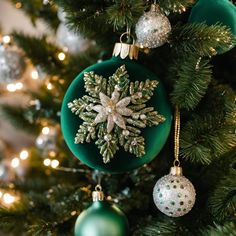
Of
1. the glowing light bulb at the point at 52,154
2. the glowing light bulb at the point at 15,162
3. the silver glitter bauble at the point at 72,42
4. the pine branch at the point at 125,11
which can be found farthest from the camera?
the glowing light bulb at the point at 15,162

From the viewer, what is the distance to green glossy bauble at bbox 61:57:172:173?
60 centimetres

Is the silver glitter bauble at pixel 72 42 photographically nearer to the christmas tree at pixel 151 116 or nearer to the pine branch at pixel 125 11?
the christmas tree at pixel 151 116

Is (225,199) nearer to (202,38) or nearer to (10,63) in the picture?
(202,38)

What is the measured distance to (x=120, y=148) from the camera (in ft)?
1.95

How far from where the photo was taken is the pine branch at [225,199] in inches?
23.6

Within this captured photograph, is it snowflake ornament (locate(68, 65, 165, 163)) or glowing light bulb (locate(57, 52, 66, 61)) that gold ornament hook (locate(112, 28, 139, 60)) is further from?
glowing light bulb (locate(57, 52, 66, 61))

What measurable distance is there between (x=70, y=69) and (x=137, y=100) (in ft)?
1.00

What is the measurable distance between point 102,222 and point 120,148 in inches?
4.6

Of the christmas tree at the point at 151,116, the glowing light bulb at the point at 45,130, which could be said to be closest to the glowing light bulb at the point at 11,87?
the glowing light bulb at the point at 45,130

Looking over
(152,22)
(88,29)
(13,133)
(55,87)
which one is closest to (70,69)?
(55,87)

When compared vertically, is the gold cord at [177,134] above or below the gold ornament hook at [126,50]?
below

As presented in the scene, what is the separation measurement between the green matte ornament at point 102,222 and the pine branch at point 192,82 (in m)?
0.19

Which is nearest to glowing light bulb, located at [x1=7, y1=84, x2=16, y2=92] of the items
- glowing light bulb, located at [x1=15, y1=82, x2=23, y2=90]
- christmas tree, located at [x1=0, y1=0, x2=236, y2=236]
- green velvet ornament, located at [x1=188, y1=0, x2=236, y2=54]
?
glowing light bulb, located at [x1=15, y1=82, x2=23, y2=90]

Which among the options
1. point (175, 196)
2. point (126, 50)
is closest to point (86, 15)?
point (126, 50)
